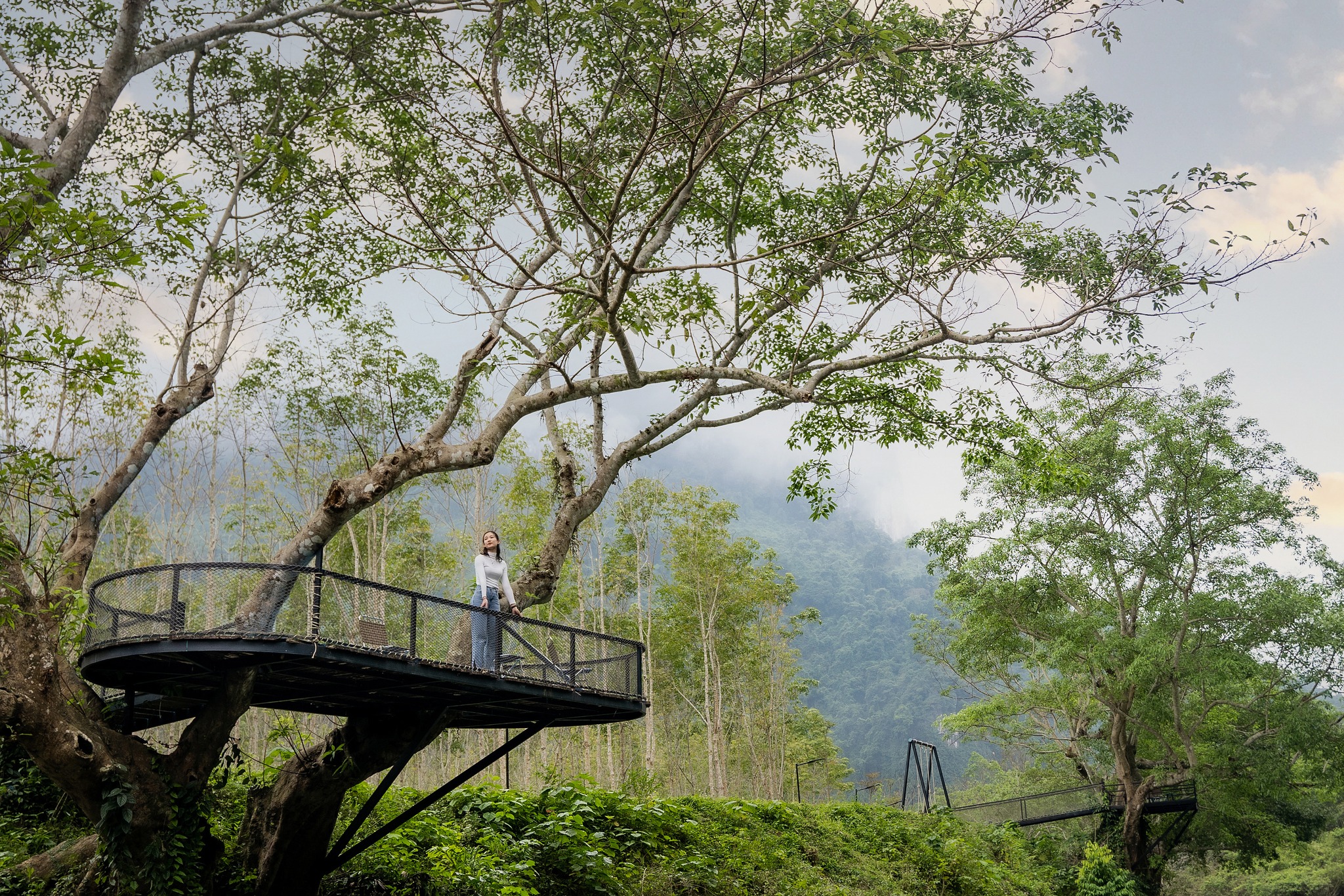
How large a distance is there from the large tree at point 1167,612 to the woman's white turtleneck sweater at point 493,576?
1280 cm

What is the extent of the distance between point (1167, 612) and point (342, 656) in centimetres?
1809

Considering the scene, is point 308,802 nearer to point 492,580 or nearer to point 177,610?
point 177,610

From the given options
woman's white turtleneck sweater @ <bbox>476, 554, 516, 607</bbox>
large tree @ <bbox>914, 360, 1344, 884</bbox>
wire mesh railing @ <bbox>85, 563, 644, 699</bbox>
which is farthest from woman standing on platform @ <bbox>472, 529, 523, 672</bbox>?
large tree @ <bbox>914, 360, 1344, 884</bbox>

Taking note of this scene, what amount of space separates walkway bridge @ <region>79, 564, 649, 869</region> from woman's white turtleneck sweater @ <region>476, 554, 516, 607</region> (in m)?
0.49

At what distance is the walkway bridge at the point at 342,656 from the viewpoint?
6.29 meters

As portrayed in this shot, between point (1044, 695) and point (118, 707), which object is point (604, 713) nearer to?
point (118, 707)

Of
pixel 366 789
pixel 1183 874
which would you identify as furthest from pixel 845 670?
pixel 366 789

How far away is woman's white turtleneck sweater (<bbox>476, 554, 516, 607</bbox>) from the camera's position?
27.2 ft

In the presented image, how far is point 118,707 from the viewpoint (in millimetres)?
7258

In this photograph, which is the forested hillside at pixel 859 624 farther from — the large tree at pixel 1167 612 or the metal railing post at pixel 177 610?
the metal railing post at pixel 177 610

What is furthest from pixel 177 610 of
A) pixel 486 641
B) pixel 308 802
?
pixel 486 641

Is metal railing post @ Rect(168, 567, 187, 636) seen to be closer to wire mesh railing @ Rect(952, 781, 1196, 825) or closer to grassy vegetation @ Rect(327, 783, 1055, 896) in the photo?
grassy vegetation @ Rect(327, 783, 1055, 896)

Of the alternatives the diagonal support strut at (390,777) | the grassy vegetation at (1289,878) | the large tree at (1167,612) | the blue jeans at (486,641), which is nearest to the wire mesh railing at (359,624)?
the blue jeans at (486,641)

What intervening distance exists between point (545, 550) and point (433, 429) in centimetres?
169
